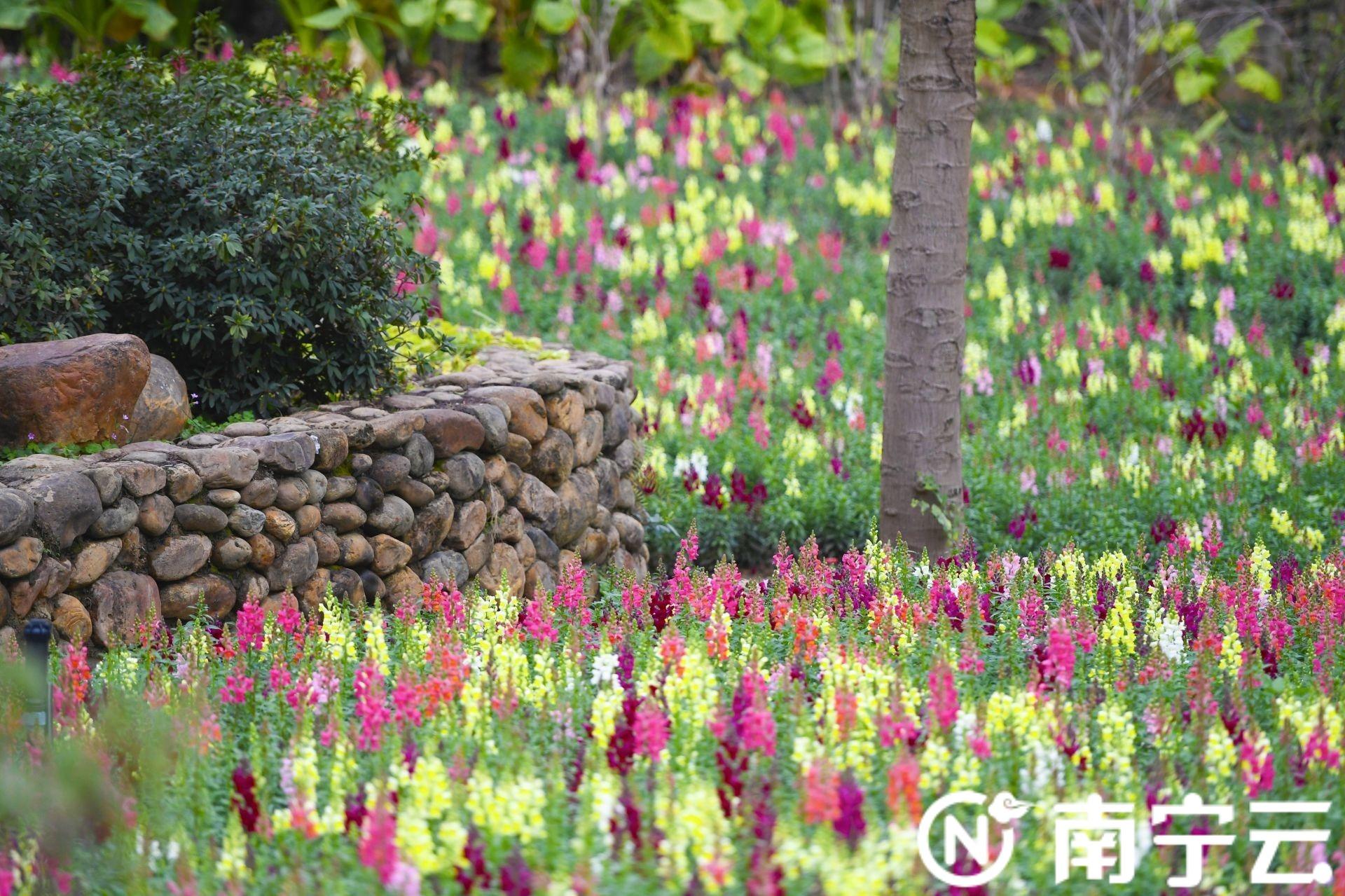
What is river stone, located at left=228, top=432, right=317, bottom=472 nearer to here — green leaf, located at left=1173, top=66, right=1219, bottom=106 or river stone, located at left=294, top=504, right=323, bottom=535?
river stone, located at left=294, top=504, right=323, bottom=535

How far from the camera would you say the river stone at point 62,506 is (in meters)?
4.01

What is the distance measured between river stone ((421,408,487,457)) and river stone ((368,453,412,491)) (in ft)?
0.68

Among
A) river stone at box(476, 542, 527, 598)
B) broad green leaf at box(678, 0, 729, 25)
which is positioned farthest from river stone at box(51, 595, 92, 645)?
broad green leaf at box(678, 0, 729, 25)

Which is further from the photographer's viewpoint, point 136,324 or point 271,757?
point 136,324

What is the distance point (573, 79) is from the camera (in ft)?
52.9

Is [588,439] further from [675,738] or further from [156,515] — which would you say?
[675,738]

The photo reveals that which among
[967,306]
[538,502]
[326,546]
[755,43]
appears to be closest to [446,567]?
[326,546]

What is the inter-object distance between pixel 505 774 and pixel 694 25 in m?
14.0

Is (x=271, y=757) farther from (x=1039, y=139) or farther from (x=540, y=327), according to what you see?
(x=1039, y=139)

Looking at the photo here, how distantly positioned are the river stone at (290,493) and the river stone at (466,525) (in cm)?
79

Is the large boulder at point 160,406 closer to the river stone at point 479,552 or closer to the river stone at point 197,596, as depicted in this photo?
the river stone at point 197,596

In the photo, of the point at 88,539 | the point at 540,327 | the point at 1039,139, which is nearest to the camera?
the point at 88,539

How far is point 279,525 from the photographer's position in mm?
4754

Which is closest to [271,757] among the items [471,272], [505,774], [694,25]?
[505,774]
